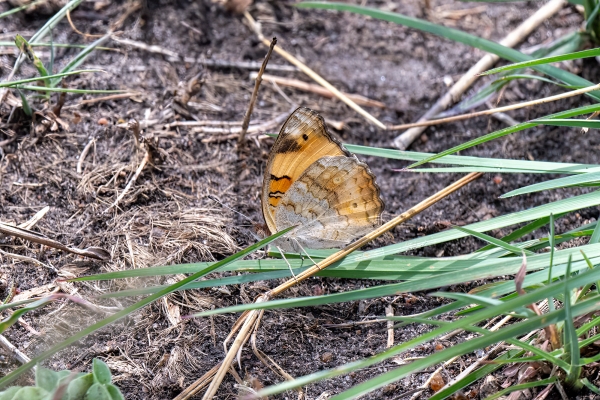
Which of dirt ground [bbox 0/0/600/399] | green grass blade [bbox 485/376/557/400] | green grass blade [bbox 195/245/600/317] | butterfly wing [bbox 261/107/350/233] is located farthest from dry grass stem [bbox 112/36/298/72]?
green grass blade [bbox 485/376/557/400]

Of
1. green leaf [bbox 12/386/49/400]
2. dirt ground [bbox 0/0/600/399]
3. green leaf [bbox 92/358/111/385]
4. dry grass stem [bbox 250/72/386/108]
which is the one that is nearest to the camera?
green leaf [bbox 12/386/49/400]

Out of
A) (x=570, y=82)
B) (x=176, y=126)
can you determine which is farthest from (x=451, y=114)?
(x=176, y=126)

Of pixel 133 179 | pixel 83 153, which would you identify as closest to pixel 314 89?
pixel 133 179

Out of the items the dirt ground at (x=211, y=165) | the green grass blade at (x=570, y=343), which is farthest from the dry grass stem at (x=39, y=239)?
the green grass blade at (x=570, y=343)

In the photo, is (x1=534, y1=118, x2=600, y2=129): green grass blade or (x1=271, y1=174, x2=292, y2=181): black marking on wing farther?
(x1=271, y1=174, x2=292, y2=181): black marking on wing

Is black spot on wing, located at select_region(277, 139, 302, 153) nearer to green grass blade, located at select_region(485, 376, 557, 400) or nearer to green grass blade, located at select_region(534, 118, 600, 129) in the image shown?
green grass blade, located at select_region(534, 118, 600, 129)

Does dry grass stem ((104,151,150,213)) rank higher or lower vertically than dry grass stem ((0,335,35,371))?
higher

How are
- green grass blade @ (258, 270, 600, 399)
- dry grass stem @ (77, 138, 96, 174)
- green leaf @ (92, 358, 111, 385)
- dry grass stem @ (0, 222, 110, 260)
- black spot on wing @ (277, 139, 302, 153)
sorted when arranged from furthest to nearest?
dry grass stem @ (77, 138, 96, 174), black spot on wing @ (277, 139, 302, 153), dry grass stem @ (0, 222, 110, 260), green leaf @ (92, 358, 111, 385), green grass blade @ (258, 270, 600, 399)
